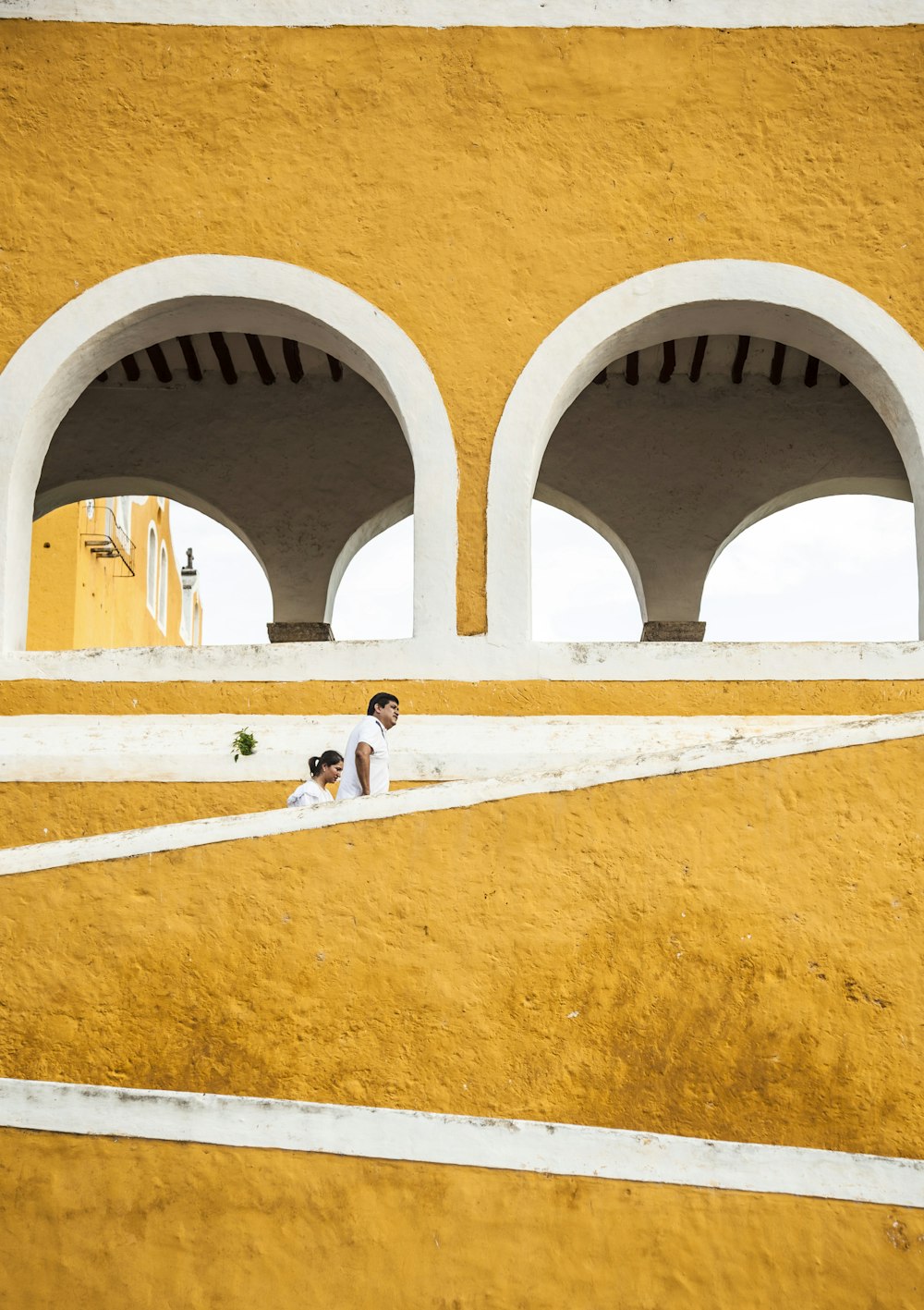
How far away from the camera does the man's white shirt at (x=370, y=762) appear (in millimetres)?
4828

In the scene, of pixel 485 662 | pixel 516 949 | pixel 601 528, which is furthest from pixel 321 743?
pixel 601 528

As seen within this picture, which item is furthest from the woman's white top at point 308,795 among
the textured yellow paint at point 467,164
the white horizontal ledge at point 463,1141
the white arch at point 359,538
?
the white arch at point 359,538

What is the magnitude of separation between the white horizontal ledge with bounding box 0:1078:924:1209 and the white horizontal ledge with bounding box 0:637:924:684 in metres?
2.41

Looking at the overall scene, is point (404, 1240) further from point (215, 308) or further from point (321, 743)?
point (215, 308)

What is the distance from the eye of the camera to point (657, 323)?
658 centimetres

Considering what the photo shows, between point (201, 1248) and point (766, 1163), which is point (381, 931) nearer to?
point (201, 1248)

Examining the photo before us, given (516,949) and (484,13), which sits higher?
(484,13)

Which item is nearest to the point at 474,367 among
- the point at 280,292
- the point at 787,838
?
the point at 280,292

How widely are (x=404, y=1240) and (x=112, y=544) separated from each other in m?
11.2

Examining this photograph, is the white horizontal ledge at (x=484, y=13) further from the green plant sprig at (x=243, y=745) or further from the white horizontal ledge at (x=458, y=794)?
the white horizontal ledge at (x=458, y=794)

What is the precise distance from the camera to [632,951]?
4043 mm

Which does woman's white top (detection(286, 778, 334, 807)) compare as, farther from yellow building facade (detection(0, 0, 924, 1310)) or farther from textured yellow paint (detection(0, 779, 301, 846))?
textured yellow paint (detection(0, 779, 301, 846))

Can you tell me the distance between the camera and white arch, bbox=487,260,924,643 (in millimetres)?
6336

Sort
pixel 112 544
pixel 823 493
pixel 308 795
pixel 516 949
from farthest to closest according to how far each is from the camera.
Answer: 1. pixel 112 544
2. pixel 823 493
3. pixel 308 795
4. pixel 516 949
